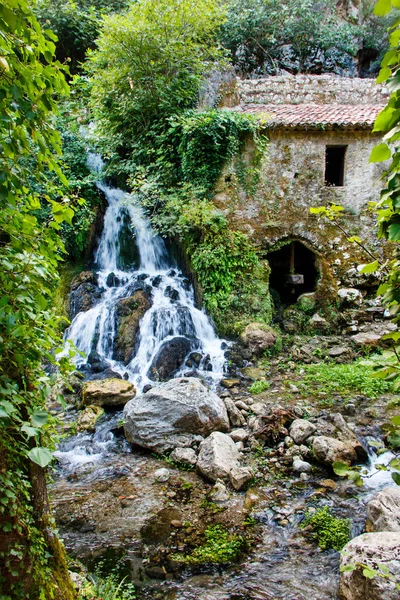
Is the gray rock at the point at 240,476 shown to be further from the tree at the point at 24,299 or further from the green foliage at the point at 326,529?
the tree at the point at 24,299

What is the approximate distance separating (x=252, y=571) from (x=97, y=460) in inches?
126

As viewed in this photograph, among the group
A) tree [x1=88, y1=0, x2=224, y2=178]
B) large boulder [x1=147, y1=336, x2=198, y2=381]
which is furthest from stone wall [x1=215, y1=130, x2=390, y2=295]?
large boulder [x1=147, y1=336, x2=198, y2=381]

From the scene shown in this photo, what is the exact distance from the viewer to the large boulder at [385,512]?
12.9ft

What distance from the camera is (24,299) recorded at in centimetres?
193

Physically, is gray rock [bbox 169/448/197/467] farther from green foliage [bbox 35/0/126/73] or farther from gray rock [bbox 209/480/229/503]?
green foliage [bbox 35/0/126/73]

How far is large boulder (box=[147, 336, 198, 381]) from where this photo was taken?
8984mm

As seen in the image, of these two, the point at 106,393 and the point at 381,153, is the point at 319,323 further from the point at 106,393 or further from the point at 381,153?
the point at 381,153

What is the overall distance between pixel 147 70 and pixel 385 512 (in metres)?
12.3

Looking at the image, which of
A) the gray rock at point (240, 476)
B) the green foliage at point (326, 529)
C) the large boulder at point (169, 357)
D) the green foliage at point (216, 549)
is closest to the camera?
the green foliage at point (216, 549)

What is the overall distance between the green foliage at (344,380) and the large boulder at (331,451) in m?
2.26

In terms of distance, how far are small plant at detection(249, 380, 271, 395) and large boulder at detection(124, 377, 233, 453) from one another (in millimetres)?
1636

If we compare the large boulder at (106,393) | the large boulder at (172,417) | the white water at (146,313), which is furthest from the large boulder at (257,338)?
the large boulder at (106,393)

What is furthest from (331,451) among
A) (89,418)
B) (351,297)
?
(351,297)

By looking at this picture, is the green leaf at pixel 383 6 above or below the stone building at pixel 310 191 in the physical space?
below
